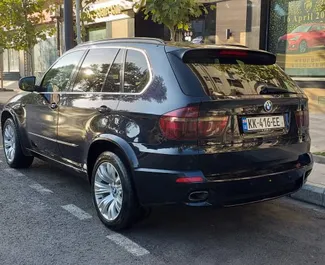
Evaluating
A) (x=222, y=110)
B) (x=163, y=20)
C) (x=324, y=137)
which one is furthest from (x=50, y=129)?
(x=324, y=137)

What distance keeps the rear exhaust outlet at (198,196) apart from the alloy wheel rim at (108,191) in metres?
0.73

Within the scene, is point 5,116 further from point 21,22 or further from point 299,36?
point 21,22

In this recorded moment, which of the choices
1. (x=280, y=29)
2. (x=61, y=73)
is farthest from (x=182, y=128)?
(x=280, y=29)

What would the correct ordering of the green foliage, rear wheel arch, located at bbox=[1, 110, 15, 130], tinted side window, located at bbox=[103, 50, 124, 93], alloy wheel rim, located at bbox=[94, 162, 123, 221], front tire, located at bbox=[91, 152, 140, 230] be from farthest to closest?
the green foliage → rear wheel arch, located at bbox=[1, 110, 15, 130] → tinted side window, located at bbox=[103, 50, 124, 93] → alloy wheel rim, located at bbox=[94, 162, 123, 221] → front tire, located at bbox=[91, 152, 140, 230]

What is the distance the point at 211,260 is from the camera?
3.37 meters

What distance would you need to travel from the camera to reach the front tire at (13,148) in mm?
5893

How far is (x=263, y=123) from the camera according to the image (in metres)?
3.60

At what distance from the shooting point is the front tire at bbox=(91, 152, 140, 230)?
3701 millimetres

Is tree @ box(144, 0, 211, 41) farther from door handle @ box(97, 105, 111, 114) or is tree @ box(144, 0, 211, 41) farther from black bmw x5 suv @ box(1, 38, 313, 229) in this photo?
door handle @ box(97, 105, 111, 114)

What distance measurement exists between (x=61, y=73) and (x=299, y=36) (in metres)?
7.94

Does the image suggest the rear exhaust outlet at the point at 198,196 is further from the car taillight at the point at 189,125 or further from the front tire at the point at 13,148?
the front tire at the point at 13,148

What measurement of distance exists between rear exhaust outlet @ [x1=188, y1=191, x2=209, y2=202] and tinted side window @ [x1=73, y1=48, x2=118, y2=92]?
1542mm

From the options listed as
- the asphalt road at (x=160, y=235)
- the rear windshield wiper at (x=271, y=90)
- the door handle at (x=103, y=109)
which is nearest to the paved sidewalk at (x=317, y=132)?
the asphalt road at (x=160, y=235)

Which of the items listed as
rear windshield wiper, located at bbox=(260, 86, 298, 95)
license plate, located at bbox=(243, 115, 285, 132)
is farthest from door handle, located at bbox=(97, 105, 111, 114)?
rear windshield wiper, located at bbox=(260, 86, 298, 95)
